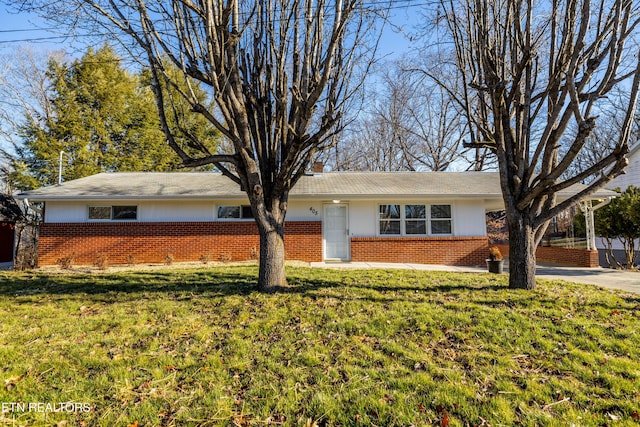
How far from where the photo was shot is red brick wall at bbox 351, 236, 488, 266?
11875 millimetres

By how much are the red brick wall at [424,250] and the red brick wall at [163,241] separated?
170 cm

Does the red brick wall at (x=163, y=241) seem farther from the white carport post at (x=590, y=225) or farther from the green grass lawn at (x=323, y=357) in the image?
the white carport post at (x=590, y=225)

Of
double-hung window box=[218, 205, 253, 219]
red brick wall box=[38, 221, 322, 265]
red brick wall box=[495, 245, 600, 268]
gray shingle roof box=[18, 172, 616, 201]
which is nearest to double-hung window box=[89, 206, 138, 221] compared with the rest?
red brick wall box=[38, 221, 322, 265]

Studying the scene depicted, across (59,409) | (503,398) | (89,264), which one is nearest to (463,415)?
(503,398)

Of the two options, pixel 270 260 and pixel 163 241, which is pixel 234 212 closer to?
pixel 163 241

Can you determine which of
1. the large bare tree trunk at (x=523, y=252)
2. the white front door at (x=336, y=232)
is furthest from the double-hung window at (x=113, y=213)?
the large bare tree trunk at (x=523, y=252)

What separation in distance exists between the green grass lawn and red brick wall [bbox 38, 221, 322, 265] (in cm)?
546

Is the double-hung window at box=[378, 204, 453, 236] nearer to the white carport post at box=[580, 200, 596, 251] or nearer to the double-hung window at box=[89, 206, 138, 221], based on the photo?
the white carport post at box=[580, 200, 596, 251]

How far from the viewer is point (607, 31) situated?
5.33 meters

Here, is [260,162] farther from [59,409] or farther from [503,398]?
[503,398]

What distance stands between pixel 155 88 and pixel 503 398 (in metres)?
6.80

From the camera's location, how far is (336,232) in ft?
40.6

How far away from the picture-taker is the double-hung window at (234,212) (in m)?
12.2

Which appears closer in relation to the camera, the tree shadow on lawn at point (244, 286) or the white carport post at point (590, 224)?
the tree shadow on lawn at point (244, 286)
